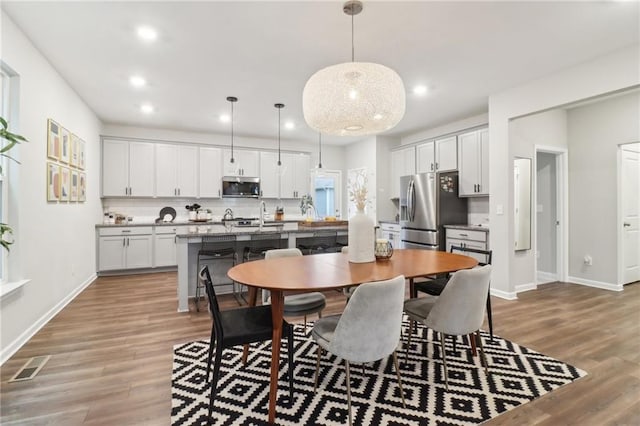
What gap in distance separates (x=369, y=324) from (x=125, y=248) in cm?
517

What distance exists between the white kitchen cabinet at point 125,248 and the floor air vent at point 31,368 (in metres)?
3.16

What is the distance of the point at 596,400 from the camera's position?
1994 mm

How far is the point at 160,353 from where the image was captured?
8.54 feet

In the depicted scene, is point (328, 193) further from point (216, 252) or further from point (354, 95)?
point (354, 95)

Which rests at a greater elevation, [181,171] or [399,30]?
[399,30]

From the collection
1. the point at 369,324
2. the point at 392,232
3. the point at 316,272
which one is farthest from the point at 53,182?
the point at 392,232

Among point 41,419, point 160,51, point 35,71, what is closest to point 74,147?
point 35,71

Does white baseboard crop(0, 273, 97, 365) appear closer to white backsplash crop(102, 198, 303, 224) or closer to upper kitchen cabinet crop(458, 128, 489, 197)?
white backsplash crop(102, 198, 303, 224)

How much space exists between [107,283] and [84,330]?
6.93ft

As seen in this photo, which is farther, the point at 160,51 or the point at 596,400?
the point at 160,51

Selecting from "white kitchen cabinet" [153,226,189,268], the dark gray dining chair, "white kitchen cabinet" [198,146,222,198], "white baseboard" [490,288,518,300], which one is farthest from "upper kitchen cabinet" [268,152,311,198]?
the dark gray dining chair

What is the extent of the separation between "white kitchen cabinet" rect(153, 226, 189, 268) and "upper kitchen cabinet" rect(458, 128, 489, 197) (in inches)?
190

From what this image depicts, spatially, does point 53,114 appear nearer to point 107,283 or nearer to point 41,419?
point 107,283

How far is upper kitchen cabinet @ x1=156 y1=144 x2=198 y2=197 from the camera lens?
6.02 m
